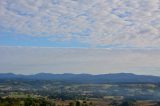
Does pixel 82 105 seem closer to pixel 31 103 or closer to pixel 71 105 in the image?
pixel 71 105

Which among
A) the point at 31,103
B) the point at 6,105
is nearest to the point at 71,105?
the point at 31,103

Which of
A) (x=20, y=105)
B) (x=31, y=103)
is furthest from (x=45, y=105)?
(x=20, y=105)

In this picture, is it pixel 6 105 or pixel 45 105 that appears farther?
pixel 45 105

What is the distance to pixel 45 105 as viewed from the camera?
194 m

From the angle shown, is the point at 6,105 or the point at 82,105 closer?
the point at 6,105

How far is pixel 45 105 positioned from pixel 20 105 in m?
24.6

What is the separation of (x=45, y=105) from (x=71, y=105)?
16873 millimetres

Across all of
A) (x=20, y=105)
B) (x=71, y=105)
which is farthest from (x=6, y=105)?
(x=71, y=105)

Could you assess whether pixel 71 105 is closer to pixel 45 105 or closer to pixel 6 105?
pixel 45 105

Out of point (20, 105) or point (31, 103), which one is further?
point (31, 103)

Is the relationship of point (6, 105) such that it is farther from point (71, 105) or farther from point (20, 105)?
point (71, 105)

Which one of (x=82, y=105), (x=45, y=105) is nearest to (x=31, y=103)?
(x=45, y=105)

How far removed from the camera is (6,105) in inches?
6594

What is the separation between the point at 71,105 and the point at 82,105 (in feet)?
25.1
